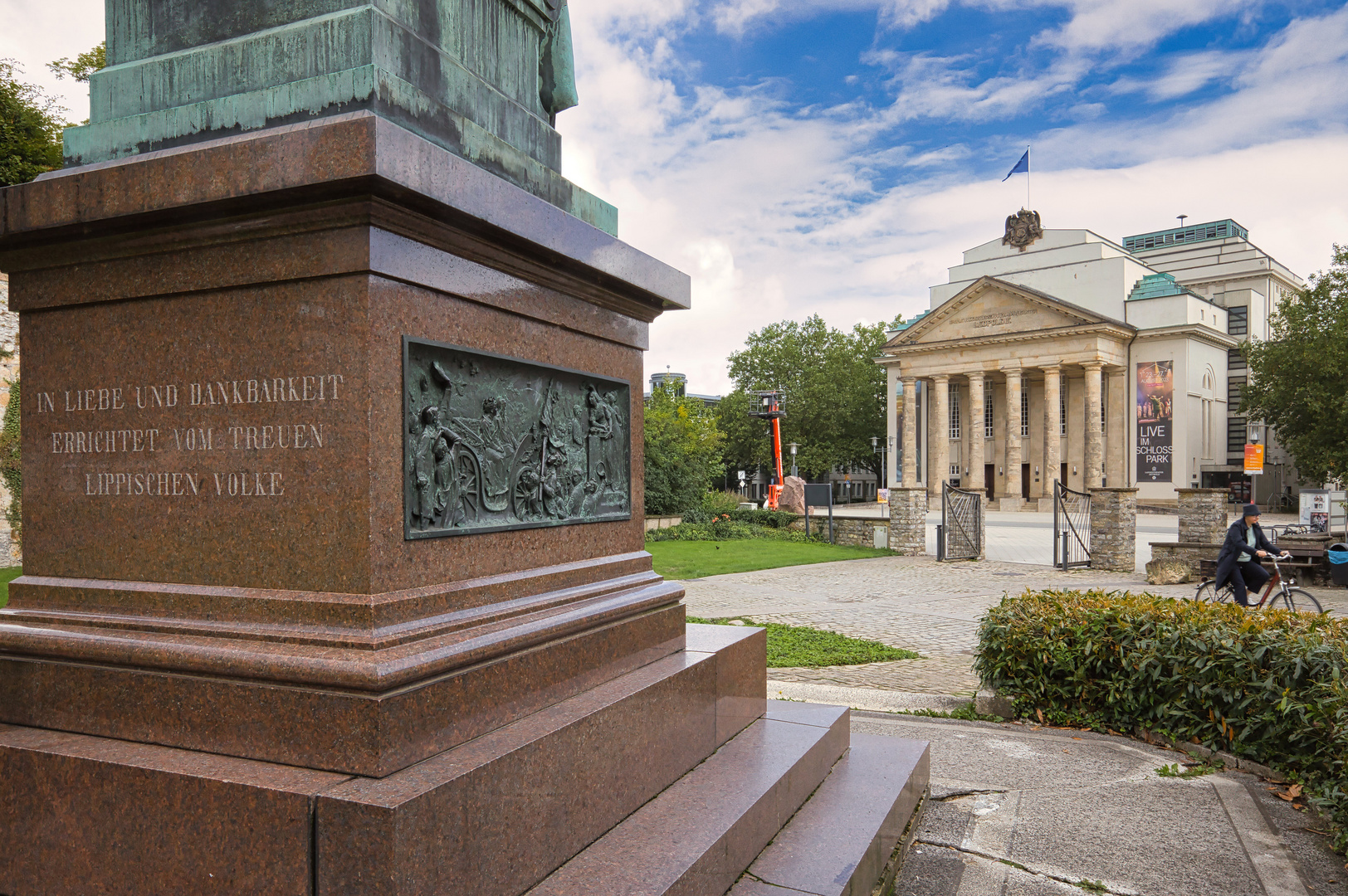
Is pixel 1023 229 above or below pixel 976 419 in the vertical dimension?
above

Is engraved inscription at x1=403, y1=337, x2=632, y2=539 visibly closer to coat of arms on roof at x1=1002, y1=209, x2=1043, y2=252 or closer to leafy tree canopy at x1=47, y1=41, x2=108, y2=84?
leafy tree canopy at x1=47, y1=41, x2=108, y2=84

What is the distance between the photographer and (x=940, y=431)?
55.9 meters

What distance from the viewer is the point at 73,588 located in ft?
9.61

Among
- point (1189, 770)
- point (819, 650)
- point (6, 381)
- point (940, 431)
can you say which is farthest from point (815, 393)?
point (1189, 770)

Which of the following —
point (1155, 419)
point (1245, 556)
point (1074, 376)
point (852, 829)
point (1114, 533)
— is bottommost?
point (1114, 533)

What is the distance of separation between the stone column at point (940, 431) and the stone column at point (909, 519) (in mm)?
32066

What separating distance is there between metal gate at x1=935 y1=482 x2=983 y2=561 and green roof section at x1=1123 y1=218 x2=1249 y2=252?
54.1m

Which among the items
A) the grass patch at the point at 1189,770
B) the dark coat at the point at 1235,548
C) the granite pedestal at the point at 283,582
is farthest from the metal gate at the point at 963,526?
the granite pedestal at the point at 283,582

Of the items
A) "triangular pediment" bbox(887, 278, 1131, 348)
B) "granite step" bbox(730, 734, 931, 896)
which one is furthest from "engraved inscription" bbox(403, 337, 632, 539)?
"triangular pediment" bbox(887, 278, 1131, 348)

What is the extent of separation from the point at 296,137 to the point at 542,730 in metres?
1.96

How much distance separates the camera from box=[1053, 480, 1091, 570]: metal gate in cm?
2088

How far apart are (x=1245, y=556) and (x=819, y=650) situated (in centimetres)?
581

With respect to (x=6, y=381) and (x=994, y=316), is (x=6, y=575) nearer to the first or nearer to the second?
(x=6, y=381)

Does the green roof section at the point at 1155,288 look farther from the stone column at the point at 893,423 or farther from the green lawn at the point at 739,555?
the green lawn at the point at 739,555
